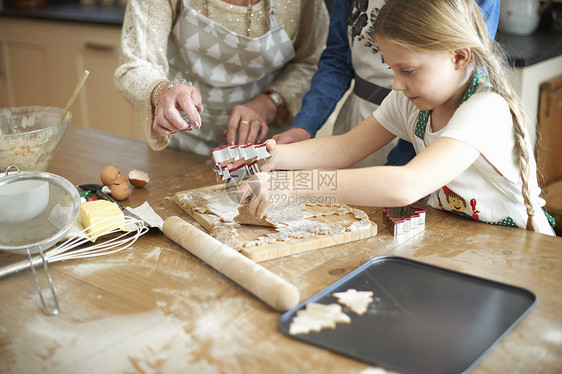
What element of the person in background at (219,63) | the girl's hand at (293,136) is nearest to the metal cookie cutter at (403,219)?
the girl's hand at (293,136)

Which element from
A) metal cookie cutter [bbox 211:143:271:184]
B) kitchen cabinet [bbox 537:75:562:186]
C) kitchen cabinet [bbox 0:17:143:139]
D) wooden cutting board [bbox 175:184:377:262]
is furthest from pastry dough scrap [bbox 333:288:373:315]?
kitchen cabinet [bbox 0:17:143:139]

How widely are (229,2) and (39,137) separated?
64 centimetres

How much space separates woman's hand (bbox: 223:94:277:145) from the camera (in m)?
1.41

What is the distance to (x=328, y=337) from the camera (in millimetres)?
691

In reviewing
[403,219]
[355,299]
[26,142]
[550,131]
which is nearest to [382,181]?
[403,219]

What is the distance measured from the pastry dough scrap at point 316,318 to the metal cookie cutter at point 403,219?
0.29m

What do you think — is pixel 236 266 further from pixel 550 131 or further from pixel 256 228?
pixel 550 131

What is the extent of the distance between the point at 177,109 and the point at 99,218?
337 millimetres

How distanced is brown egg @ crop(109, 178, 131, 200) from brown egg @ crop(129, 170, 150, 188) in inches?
1.7

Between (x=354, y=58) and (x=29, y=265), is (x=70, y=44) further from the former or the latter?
(x=29, y=265)

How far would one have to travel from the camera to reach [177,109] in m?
1.21

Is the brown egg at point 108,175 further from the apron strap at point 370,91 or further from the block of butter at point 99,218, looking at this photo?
the apron strap at point 370,91

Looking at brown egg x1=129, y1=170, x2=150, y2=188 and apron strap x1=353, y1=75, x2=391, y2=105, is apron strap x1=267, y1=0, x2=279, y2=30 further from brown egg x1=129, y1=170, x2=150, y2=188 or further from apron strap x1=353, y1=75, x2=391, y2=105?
brown egg x1=129, y1=170, x2=150, y2=188

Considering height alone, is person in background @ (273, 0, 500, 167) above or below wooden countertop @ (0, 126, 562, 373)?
above
